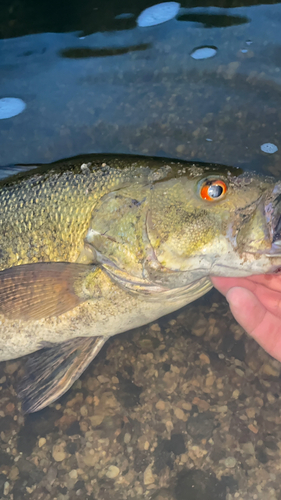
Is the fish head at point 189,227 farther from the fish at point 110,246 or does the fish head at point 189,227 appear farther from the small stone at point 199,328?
the small stone at point 199,328

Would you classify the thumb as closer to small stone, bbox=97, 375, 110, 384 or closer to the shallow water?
the shallow water

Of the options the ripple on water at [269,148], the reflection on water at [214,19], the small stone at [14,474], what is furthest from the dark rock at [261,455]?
the reflection on water at [214,19]

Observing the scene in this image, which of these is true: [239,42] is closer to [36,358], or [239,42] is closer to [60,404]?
[36,358]

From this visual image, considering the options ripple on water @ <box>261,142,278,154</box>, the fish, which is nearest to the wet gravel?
the fish

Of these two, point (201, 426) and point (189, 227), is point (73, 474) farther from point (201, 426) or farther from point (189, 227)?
point (189, 227)

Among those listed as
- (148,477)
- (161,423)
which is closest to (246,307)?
(161,423)

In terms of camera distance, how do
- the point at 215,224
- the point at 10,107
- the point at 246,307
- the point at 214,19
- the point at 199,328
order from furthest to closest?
the point at 214,19 → the point at 10,107 → the point at 199,328 → the point at 246,307 → the point at 215,224
